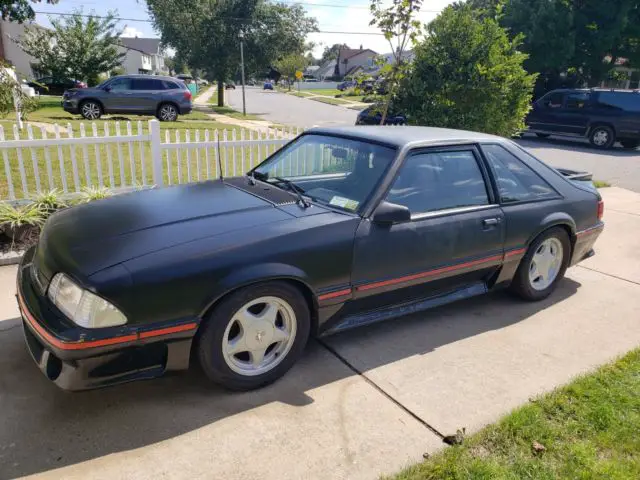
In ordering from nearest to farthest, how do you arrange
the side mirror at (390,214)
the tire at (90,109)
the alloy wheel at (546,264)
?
1. the side mirror at (390,214)
2. the alloy wheel at (546,264)
3. the tire at (90,109)

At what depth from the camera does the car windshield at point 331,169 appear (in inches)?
135

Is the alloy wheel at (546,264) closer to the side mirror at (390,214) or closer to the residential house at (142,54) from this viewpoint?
the side mirror at (390,214)

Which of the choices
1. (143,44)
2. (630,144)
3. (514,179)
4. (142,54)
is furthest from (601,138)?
(143,44)

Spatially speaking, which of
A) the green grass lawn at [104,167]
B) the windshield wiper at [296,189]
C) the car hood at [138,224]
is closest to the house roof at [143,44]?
the green grass lawn at [104,167]

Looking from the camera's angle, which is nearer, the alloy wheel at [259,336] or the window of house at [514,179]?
the alloy wheel at [259,336]

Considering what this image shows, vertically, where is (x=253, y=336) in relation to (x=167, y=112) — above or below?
above

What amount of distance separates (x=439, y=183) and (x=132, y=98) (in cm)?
1735

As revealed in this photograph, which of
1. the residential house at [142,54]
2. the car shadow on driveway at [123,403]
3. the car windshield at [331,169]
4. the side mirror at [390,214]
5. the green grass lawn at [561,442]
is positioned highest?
the residential house at [142,54]

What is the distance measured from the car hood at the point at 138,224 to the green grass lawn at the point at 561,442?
1.64 metres

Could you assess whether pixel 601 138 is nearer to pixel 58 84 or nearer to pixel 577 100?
pixel 577 100

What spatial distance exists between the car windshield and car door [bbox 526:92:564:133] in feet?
49.8

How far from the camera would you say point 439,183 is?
12.2 feet

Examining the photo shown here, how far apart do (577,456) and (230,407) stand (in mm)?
1824

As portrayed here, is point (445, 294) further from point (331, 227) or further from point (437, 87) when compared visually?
point (437, 87)
